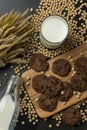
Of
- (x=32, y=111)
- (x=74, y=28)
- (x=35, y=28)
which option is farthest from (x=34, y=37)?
(x=32, y=111)

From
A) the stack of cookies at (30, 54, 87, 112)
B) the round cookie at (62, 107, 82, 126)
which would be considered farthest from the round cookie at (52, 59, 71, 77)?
the round cookie at (62, 107, 82, 126)

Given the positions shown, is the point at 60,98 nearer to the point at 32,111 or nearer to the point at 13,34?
the point at 32,111

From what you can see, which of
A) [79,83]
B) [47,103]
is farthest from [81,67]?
[47,103]

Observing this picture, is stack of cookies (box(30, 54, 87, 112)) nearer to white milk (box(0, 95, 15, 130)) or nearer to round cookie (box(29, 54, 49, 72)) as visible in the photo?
round cookie (box(29, 54, 49, 72))

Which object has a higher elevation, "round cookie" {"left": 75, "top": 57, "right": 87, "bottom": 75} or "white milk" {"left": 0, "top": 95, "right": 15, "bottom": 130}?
"round cookie" {"left": 75, "top": 57, "right": 87, "bottom": 75}

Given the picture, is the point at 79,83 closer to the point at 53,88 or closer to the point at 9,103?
the point at 53,88
